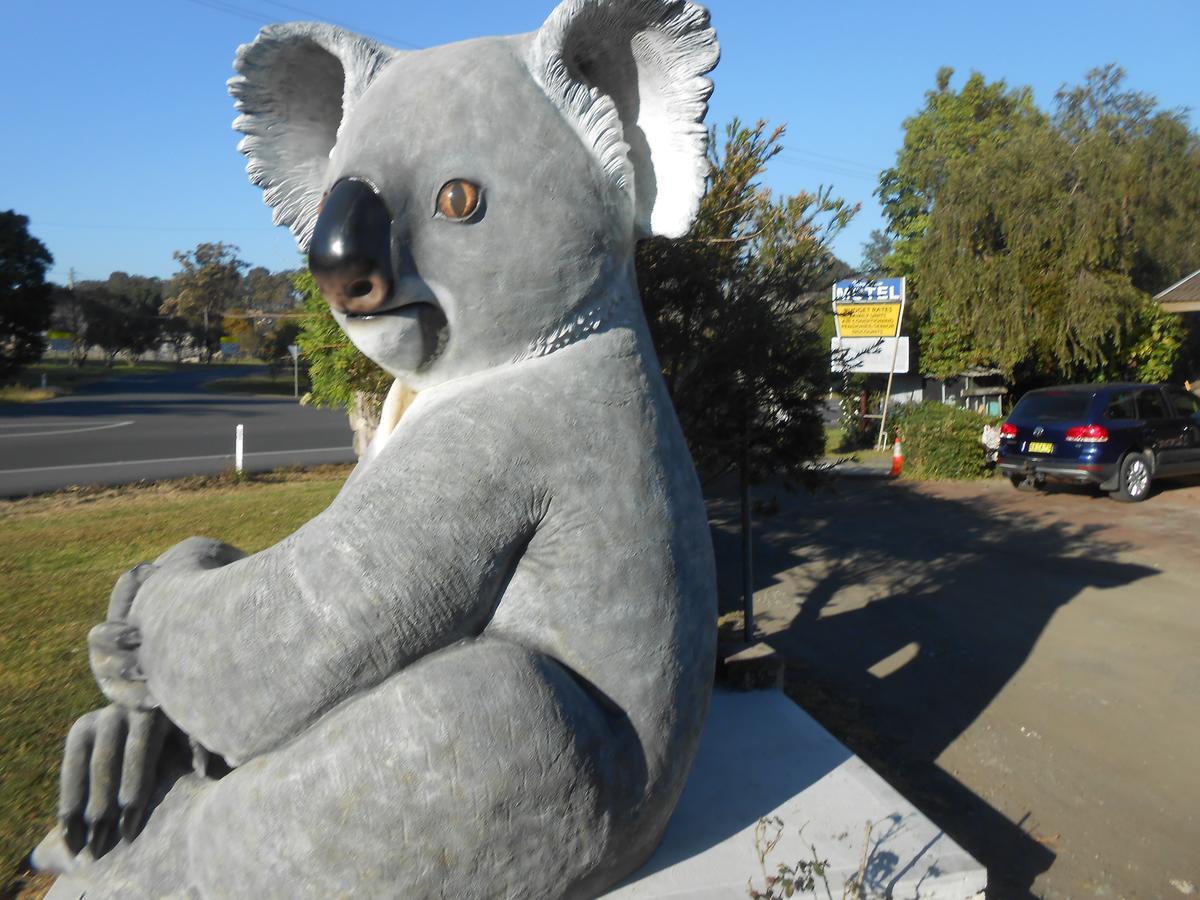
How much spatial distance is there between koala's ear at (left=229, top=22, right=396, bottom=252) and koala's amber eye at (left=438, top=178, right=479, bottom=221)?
51 cm

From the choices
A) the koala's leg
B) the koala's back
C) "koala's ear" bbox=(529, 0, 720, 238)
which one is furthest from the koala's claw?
"koala's ear" bbox=(529, 0, 720, 238)

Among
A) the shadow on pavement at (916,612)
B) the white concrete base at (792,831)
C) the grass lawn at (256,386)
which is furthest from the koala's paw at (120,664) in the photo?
the grass lawn at (256,386)

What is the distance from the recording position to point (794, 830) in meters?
2.62

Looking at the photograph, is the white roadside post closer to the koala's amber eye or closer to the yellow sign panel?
the koala's amber eye

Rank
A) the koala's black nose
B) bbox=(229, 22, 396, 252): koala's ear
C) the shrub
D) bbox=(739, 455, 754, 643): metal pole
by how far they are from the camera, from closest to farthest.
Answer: the koala's black nose → bbox=(229, 22, 396, 252): koala's ear → bbox=(739, 455, 754, 643): metal pole → the shrub

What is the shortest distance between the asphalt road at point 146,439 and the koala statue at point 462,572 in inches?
429

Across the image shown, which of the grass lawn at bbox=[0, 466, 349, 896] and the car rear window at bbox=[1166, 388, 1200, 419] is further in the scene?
the car rear window at bbox=[1166, 388, 1200, 419]

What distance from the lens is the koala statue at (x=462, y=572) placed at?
1842 millimetres

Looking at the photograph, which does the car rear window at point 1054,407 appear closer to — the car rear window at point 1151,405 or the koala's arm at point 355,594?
the car rear window at point 1151,405

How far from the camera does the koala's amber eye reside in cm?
203

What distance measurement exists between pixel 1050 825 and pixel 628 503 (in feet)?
9.62

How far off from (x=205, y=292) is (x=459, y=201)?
225 ft

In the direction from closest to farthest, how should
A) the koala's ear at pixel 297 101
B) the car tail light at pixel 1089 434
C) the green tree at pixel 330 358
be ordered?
the koala's ear at pixel 297 101
the green tree at pixel 330 358
the car tail light at pixel 1089 434

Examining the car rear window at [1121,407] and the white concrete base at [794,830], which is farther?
the car rear window at [1121,407]
